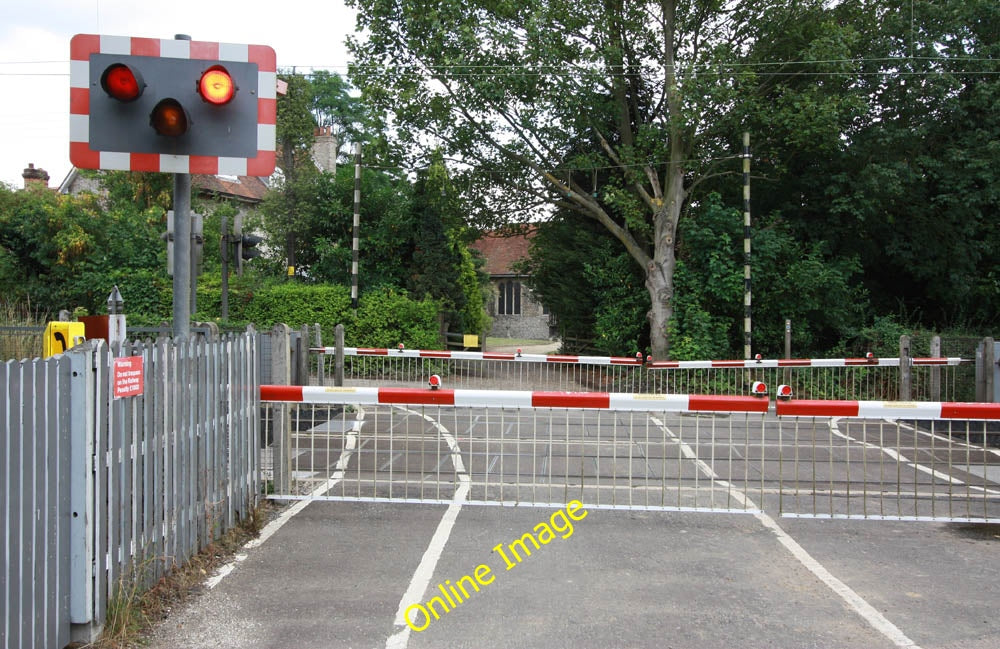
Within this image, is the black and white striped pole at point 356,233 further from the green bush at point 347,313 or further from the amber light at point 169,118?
the amber light at point 169,118

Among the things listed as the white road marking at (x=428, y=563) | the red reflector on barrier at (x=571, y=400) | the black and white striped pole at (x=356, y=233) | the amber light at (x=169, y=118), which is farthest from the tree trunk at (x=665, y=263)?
the amber light at (x=169, y=118)

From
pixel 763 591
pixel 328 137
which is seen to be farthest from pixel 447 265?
pixel 763 591

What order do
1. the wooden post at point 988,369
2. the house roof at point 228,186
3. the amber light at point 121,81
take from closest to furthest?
the amber light at point 121,81
the wooden post at point 988,369
the house roof at point 228,186

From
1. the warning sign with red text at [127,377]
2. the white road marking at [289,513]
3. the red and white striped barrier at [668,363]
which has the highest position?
the warning sign with red text at [127,377]

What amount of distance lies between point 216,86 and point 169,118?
38cm

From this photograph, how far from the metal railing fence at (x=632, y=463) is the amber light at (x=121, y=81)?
252 centimetres

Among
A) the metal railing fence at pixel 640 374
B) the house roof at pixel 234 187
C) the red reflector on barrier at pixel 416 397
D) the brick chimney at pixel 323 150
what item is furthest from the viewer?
the house roof at pixel 234 187

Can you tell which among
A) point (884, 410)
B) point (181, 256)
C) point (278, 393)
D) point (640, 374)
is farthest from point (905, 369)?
point (181, 256)

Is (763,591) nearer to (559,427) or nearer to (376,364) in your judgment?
(559,427)

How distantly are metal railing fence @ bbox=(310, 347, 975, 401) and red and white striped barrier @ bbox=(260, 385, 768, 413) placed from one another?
7949 millimetres

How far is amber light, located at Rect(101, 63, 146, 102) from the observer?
5258 millimetres

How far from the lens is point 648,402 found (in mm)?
6496

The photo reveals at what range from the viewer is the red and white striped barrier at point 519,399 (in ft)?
21.1

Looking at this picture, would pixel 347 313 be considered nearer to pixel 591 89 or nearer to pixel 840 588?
pixel 591 89
